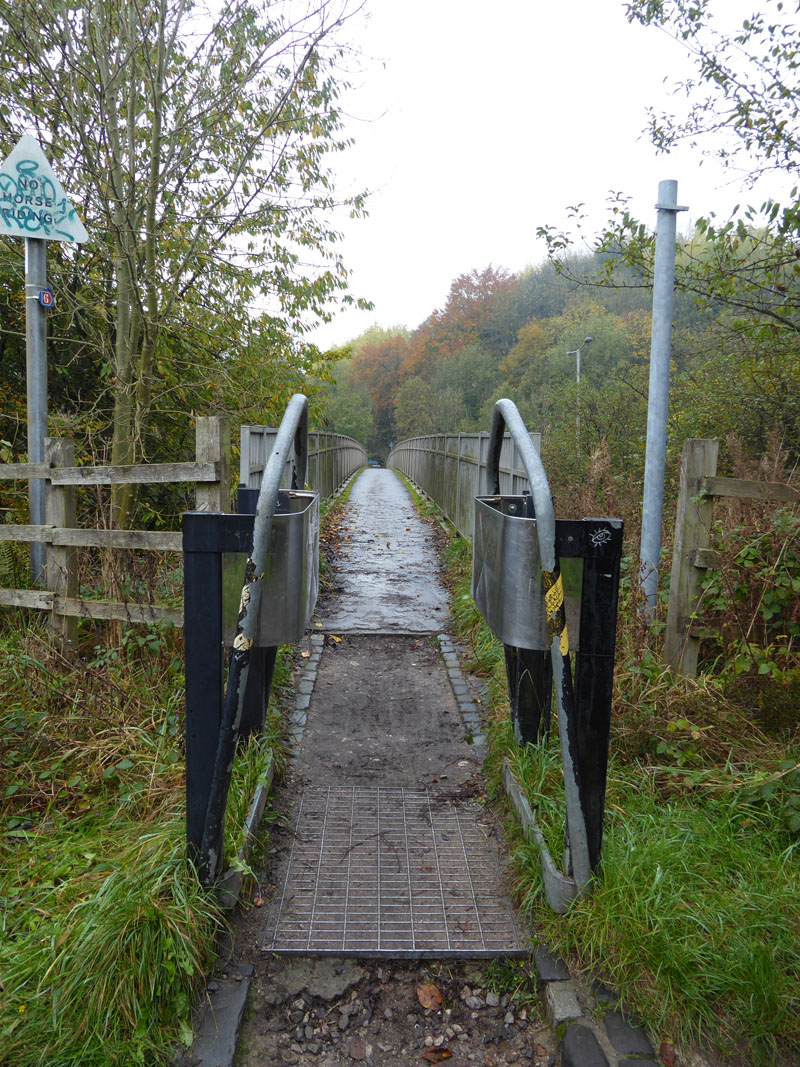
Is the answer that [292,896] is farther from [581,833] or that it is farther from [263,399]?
[263,399]

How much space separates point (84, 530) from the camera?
4582 millimetres

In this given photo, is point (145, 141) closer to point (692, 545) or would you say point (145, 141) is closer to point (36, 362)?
point (36, 362)

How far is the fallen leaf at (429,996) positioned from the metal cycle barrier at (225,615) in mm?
782

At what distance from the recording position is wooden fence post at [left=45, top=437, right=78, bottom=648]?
4.77 meters

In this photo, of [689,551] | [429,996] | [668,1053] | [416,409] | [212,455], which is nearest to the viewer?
[668,1053]

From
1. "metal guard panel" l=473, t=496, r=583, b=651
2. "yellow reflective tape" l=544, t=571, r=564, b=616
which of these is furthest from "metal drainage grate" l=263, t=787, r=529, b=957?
"yellow reflective tape" l=544, t=571, r=564, b=616

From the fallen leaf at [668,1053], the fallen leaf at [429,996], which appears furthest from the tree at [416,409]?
the fallen leaf at [668,1053]

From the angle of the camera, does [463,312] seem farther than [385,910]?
Yes

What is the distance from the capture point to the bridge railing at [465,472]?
645cm

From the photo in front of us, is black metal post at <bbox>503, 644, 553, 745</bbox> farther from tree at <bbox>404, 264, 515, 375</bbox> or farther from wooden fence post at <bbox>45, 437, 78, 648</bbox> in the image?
tree at <bbox>404, 264, 515, 375</bbox>

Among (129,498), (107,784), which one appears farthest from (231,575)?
(129,498)

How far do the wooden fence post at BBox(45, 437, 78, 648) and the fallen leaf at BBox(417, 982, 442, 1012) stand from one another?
334cm

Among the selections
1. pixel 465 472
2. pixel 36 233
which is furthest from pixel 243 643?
pixel 465 472

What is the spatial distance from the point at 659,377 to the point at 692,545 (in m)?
1.08
